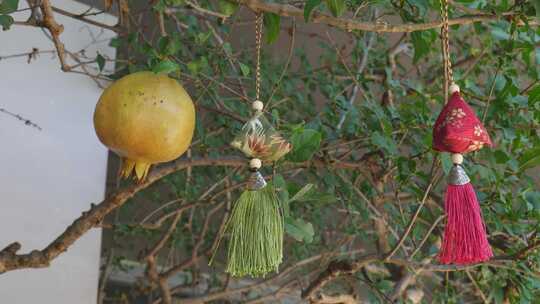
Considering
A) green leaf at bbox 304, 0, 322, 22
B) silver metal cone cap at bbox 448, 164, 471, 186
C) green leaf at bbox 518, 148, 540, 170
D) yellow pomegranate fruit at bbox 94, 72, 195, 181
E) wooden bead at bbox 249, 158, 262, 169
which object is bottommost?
green leaf at bbox 518, 148, 540, 170

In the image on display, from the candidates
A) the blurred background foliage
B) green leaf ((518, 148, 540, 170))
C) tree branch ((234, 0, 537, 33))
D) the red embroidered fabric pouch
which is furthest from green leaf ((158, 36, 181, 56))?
green leaf ((518, 148, 540, 170))

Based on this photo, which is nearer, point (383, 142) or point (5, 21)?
point (5, 21)

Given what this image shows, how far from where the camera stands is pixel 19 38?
183 centimetres

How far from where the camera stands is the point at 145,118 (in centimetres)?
86

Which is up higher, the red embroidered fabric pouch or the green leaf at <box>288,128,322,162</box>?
the red embroidered fabric pouch

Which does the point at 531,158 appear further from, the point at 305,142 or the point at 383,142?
the point at 305,142

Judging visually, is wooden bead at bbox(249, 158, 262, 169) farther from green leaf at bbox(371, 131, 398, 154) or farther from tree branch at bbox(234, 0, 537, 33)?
green leaf at bbox(371, 131, 398, 154)

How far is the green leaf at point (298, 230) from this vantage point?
100 cm

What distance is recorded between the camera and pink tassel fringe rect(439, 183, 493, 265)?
928 mm

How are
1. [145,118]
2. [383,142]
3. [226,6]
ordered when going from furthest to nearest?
[383,142]
[226,6]
[145,118]

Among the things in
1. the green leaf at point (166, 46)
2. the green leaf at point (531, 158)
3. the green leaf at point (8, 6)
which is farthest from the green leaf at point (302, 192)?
the green leaf at point (8, 6)

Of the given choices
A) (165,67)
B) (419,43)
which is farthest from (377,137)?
(165,67)

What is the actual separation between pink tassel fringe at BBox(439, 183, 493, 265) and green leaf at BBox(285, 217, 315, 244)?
0.20 metres

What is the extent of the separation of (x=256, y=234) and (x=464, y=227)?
29cm
